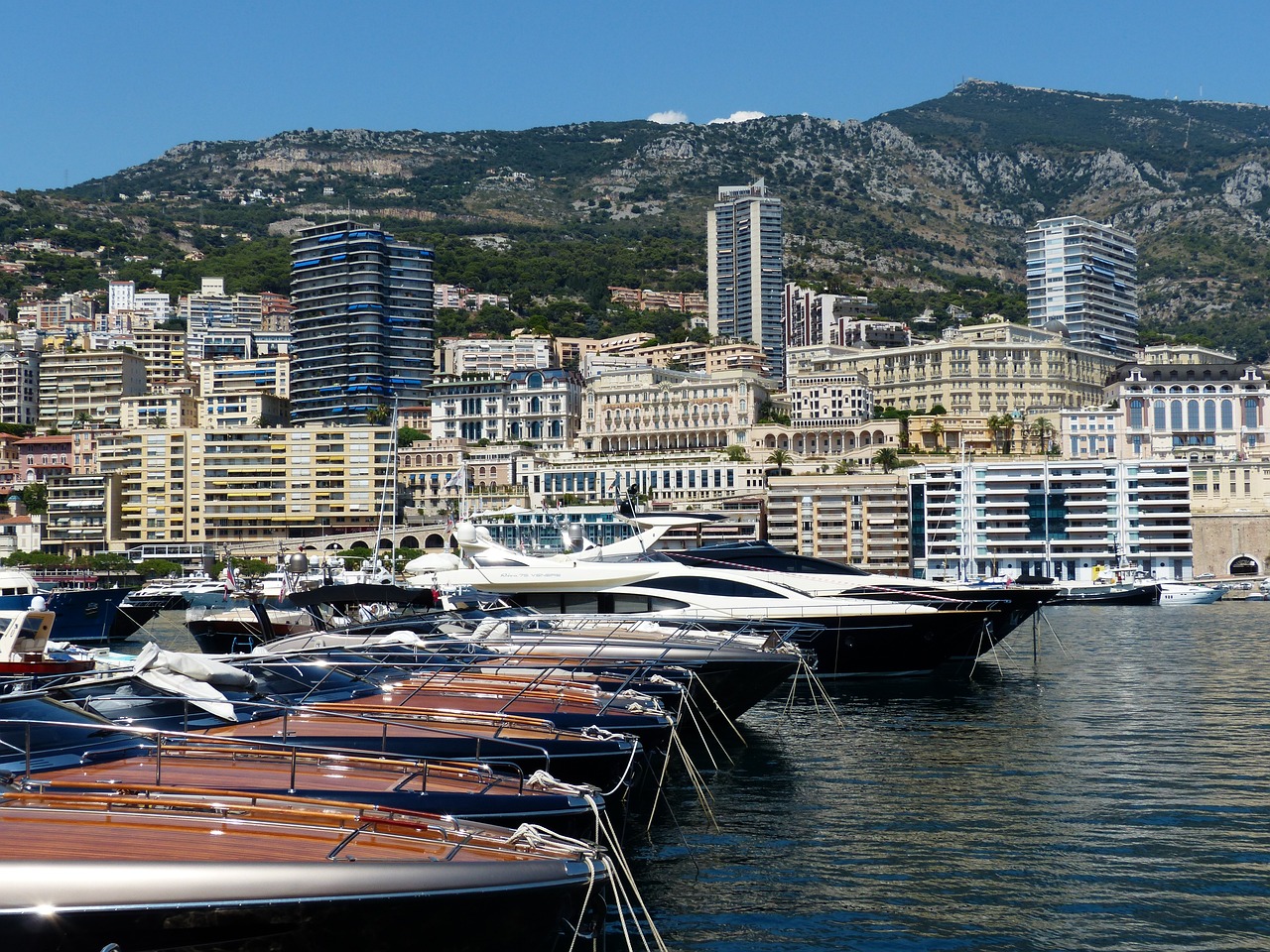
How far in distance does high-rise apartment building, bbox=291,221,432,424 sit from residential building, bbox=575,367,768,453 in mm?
27685

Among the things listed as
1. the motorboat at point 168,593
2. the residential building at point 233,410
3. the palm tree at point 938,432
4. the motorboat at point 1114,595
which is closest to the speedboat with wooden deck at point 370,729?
the motorboat at point 168,593

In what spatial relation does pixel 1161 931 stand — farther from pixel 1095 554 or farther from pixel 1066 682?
pixel 1095 554

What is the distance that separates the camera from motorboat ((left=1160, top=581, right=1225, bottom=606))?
102 metres

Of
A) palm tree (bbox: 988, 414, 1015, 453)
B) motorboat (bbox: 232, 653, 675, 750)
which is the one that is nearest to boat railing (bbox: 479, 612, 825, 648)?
motorboat (bbox: 232, 653, 675, 750)

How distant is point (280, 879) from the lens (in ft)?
32.4

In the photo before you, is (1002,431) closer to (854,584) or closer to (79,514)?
(79,514)

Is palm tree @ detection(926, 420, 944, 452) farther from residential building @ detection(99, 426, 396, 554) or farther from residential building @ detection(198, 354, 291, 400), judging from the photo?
residential building @ detection(198, 354, 291, 400)

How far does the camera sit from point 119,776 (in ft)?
44.1

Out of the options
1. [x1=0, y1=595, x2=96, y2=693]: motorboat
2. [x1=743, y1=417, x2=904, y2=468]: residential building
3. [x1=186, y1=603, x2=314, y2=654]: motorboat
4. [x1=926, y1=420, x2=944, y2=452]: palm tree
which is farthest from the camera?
[x1=926, y1=420, x2=944, y2=452]: palm tree

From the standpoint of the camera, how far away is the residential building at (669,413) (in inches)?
6329

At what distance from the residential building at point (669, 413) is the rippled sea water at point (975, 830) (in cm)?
12549

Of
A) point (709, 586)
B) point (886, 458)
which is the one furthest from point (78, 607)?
point (886, 458)

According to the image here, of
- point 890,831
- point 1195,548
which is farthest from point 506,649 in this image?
point 1195,548

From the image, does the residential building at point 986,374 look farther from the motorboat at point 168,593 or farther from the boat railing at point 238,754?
the boat railing at point 238,754
